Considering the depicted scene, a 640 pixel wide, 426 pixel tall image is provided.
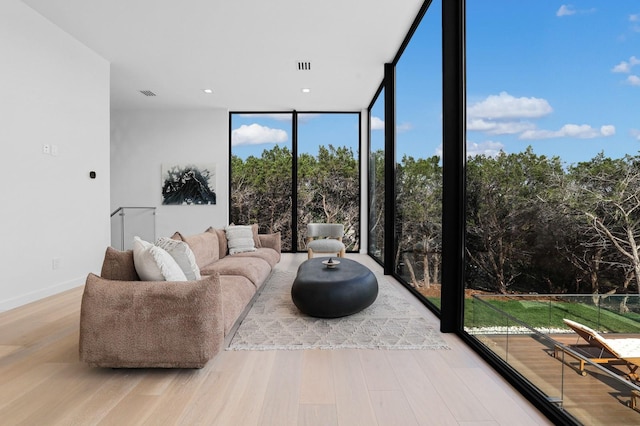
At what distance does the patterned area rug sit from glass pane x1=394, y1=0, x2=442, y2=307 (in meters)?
0.53

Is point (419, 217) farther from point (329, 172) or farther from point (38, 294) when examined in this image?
point (38, 294)

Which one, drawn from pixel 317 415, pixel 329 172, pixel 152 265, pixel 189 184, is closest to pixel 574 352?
pixel 317 415

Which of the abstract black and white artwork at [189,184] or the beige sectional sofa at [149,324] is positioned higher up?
the abstract black and white artwork at [189,184]

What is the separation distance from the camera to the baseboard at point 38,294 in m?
3.47

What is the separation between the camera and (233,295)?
275 centimetres

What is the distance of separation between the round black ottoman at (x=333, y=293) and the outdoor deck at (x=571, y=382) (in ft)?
4.08

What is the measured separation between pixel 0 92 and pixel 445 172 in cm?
415

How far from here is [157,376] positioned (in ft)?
6.93

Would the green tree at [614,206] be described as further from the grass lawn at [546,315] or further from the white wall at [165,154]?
the white wall at [165,154]

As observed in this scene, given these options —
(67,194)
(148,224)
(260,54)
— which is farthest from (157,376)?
(148,224)

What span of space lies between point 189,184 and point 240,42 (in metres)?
3.66

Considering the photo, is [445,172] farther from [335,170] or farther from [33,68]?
[335,170]

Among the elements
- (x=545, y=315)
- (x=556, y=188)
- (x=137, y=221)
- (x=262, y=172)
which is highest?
(x=262, y=172)

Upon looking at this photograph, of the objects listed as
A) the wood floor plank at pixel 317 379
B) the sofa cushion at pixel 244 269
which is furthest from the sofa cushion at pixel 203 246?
the wood floor plank at pixel 317 379
